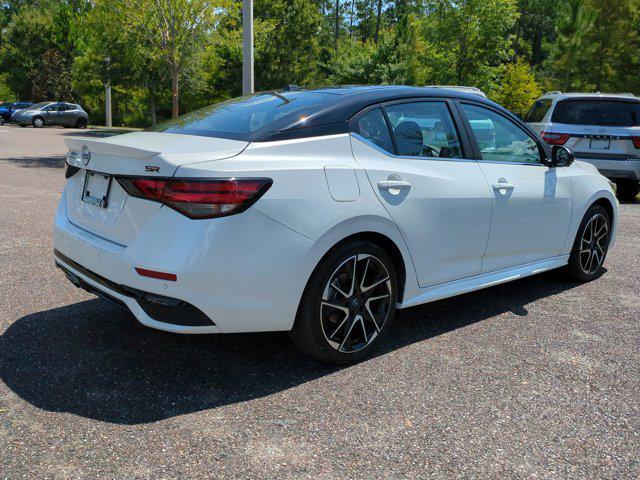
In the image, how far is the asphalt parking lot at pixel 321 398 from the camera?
2.61m

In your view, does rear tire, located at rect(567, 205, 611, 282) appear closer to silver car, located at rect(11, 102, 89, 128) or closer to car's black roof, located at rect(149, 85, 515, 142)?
car's black roof, located at rect(149, 85, 515, 142)

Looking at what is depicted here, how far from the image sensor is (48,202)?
8883mm

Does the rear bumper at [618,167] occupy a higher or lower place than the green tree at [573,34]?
lower

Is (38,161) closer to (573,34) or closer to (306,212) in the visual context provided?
(306,212)

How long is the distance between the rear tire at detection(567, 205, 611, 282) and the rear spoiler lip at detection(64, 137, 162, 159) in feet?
12.6

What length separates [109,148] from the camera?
325 cm

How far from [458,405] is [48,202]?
24.8 feet

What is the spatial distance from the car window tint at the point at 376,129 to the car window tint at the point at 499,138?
2.81 ft

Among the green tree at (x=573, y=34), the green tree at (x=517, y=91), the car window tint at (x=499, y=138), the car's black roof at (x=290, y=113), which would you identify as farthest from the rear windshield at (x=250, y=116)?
the green tree at (x=573, y=34)

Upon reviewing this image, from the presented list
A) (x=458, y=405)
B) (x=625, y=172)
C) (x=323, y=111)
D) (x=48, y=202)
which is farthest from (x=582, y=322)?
(x=48, y=202)

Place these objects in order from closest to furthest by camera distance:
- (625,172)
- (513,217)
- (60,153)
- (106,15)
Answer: (513,217) → (625,172) → (106,15) → (60,153)

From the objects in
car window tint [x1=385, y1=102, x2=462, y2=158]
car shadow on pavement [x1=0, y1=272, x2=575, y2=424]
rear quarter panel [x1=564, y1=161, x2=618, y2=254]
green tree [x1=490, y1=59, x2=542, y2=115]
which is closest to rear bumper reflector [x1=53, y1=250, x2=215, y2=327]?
car shadow on pavement [x1=0, y1=272, x2=575, y2=424]

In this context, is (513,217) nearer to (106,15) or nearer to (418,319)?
(418,319)

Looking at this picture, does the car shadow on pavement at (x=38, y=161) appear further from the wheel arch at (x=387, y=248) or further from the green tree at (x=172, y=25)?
the wheel arch at (x=387, y=248)
